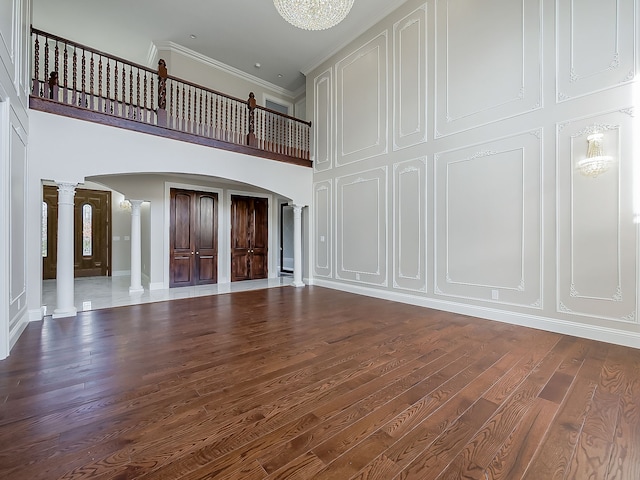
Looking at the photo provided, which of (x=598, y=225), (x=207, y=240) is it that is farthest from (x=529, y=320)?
(x=207, y=240)

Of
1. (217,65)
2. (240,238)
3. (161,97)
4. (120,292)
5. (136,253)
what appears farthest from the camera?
(240,238)

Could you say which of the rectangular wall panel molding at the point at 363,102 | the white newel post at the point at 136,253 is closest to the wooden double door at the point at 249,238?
the white newel post at the point at 136,253

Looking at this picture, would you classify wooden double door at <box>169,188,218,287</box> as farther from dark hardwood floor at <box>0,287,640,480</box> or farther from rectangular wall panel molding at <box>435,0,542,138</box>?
rectangular wall panel molding at <box>435,0,542,138</box>

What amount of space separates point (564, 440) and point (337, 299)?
4.22 meters

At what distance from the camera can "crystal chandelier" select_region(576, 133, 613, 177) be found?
3445 millimetres

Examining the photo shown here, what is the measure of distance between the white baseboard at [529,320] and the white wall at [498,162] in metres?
0.02

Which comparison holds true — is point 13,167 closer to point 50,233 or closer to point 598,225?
point 598,225

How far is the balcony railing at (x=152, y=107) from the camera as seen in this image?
432 centimetres

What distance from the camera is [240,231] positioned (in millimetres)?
8484

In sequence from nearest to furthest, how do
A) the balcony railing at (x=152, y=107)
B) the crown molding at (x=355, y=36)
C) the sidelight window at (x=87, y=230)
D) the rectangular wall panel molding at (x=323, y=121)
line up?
the balcony railing at (x=152, y=107), the crown molding at (x=355, y=36), the rectangular wall panel molding at (x=323, y=121), the sidelight window at (x=87, y=230)

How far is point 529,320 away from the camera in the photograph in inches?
157

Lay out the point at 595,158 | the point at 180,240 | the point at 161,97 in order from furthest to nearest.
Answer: the point at 180,240, the point at 161,97, the point at 595,158

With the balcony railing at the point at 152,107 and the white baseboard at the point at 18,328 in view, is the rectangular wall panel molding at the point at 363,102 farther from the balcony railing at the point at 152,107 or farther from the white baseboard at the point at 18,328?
the white baseboard at the point at 18,328

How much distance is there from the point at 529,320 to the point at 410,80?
4.36m
